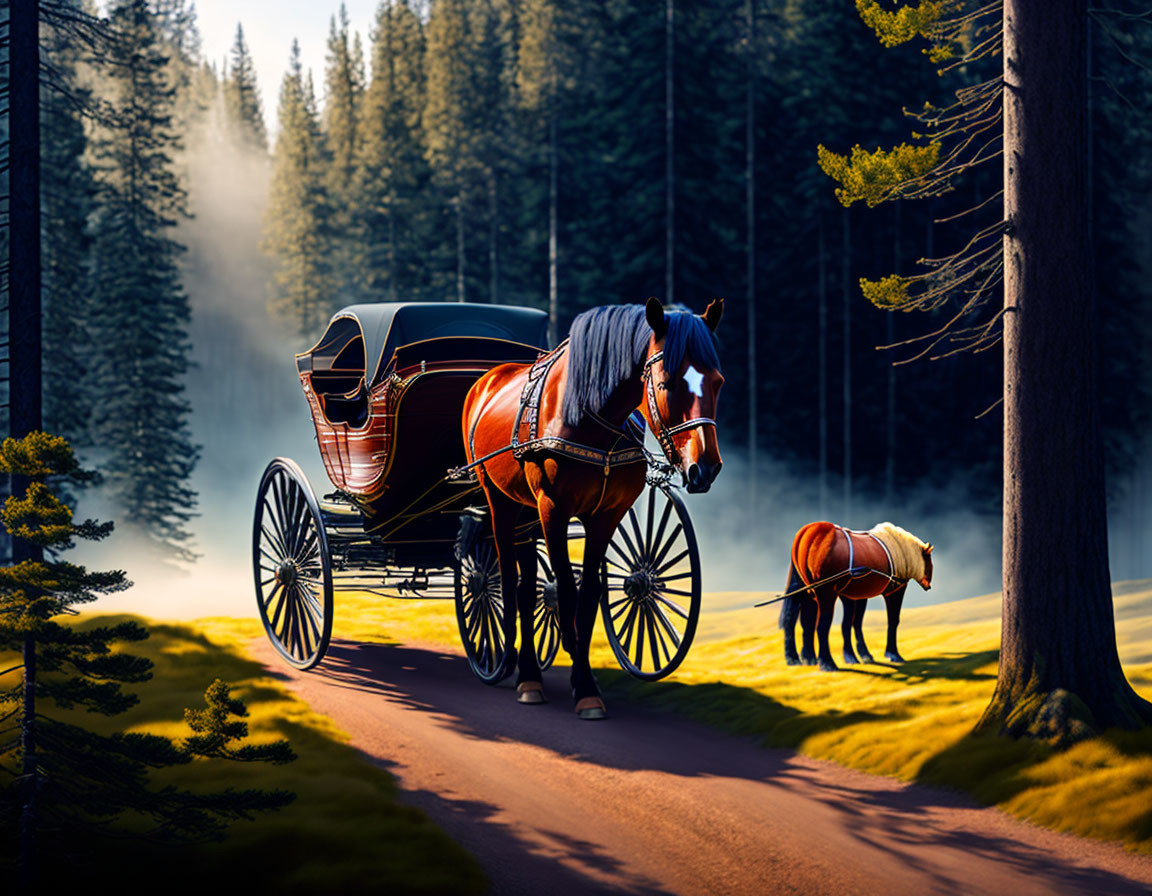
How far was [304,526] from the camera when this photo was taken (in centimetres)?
1204

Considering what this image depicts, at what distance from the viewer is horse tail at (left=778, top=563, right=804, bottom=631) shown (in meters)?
10.6

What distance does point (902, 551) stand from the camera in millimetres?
10477

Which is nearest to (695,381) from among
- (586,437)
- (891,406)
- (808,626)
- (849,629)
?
(586,437)

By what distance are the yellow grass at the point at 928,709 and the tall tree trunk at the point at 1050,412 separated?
44 cm

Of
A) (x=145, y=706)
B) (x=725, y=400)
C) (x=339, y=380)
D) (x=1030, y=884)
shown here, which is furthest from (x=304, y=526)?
(x=725, y=400)

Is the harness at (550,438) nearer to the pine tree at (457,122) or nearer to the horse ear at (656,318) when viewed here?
the horse ear at (656,318)

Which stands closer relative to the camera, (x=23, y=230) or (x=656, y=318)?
(x=656, y=318)

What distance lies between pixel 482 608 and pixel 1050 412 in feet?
18.0

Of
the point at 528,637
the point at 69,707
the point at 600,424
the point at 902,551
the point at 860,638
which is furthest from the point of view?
the point at 860,638

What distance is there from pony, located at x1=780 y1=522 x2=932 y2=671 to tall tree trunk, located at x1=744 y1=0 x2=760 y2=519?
884 inches

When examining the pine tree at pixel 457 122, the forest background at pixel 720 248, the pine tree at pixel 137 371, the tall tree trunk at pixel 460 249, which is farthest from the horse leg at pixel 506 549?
the tall tree trunk at pixel 460 249

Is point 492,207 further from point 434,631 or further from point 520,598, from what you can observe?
point 520,598

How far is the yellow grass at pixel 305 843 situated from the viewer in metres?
6.37

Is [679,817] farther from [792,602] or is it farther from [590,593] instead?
[792,602]
